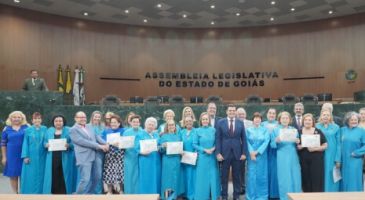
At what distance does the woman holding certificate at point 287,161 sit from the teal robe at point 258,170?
248 mm

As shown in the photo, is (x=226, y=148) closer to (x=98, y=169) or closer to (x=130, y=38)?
(x=98, y=169)

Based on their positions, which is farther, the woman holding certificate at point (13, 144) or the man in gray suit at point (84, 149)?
the woman holding certificate at point (13, 144)

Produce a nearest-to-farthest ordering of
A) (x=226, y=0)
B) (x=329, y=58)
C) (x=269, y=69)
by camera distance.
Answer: (x=226, y=0) → (x=329, y=58) → (x=269, y=69)

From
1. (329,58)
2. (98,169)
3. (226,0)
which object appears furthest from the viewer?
(329,58)

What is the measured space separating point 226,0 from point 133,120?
888 cm

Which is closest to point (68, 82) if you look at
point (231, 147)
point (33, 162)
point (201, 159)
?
point (33, 162)

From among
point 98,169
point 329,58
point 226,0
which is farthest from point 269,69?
point 98,169

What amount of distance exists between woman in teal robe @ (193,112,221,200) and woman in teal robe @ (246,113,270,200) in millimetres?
517

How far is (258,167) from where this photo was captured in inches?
225

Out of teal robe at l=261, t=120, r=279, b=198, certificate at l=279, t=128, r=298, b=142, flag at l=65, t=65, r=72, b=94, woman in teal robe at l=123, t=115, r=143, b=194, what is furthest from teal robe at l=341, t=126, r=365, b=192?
flag at l=65, t=65, r=72, b=94

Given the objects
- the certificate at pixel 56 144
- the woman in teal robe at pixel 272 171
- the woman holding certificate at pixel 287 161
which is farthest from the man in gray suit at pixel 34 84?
the woman holding certificate at pixel 287 161

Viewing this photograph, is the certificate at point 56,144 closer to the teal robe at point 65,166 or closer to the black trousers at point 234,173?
the teal robe at point 65,166

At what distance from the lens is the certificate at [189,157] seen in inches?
223

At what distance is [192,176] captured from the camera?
5.81m
